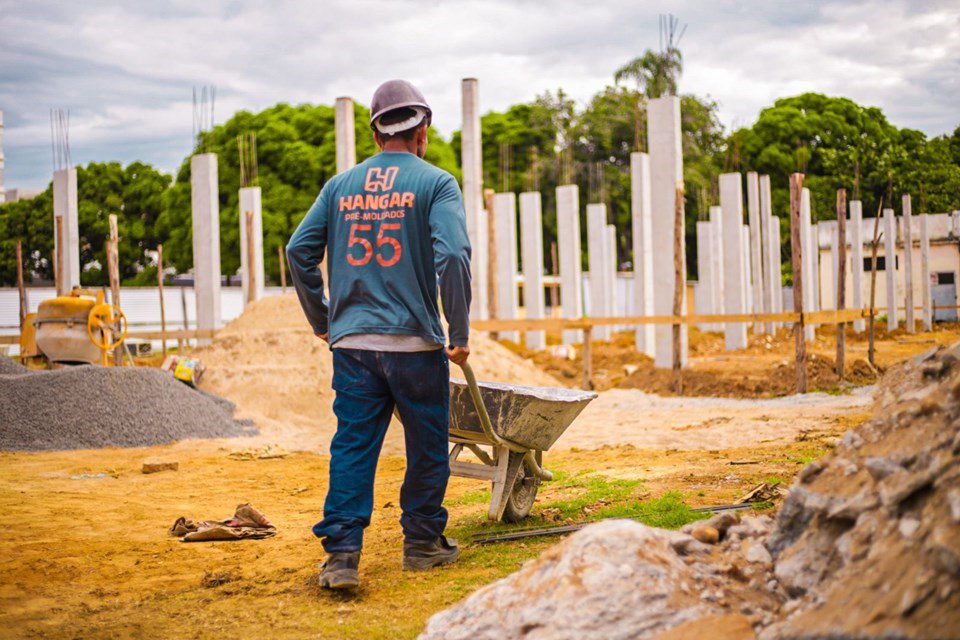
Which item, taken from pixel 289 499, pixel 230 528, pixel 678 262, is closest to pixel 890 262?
pixel 678 262

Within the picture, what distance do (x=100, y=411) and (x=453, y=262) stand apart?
→ 8.32m

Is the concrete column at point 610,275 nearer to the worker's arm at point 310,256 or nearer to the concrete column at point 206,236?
the concrete column at point 206,236

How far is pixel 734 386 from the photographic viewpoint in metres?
14.5

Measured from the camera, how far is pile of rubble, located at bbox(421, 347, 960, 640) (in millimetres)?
2375

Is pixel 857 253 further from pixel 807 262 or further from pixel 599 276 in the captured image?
pixel 599 276

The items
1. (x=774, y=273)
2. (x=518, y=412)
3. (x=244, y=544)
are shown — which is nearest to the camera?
(x=518, y=412)

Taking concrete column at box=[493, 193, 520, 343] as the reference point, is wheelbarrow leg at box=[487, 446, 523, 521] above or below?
below

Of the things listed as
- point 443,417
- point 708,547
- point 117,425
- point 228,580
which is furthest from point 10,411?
point 708,547

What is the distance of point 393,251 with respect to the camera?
4035 millimetres

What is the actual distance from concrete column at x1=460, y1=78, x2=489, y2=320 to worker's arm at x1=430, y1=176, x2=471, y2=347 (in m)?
13.0

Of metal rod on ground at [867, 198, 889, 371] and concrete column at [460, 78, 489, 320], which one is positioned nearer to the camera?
metal rod on ground at [867, 198, 889, 371]

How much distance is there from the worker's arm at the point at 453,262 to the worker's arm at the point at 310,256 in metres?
0.53

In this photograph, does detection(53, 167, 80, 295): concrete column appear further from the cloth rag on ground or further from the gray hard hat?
the gray hard hat

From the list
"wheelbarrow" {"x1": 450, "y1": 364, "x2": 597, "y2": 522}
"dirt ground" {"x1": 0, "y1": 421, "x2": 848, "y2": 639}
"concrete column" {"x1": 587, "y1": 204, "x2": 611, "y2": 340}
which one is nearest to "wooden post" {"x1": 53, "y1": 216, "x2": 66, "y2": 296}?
"concrete column" {"x1": 587, "y1": 204, "x2": 611, "y2": 340}
